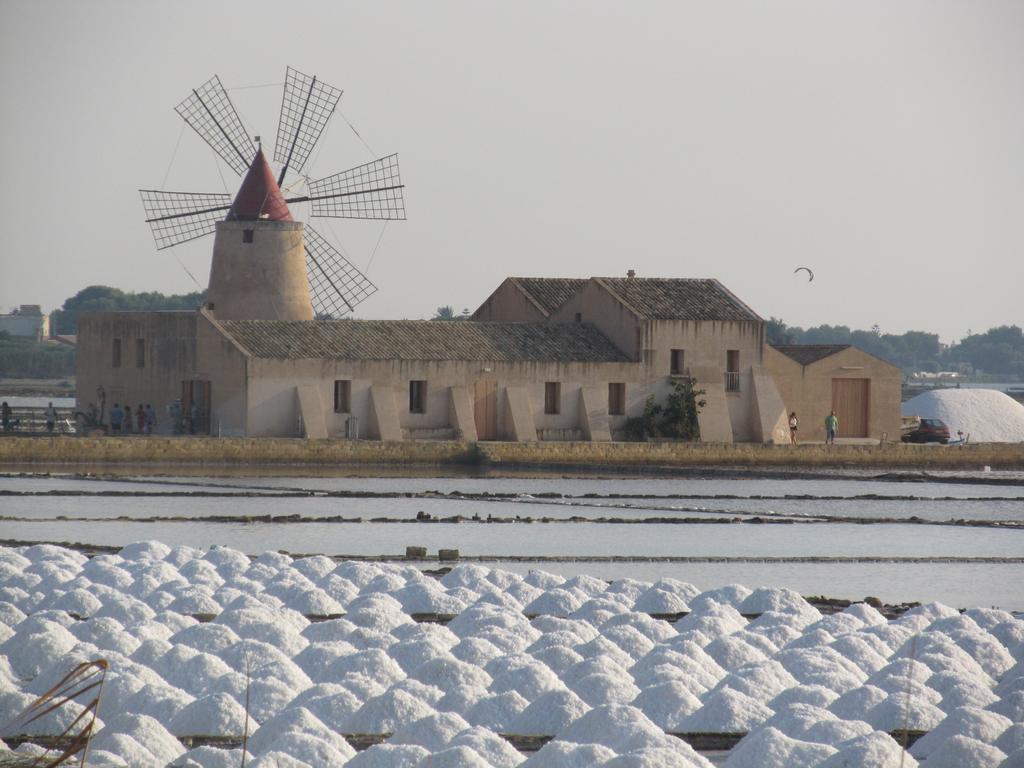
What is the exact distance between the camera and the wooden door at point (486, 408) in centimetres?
2975

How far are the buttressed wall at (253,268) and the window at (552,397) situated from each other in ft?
14.3

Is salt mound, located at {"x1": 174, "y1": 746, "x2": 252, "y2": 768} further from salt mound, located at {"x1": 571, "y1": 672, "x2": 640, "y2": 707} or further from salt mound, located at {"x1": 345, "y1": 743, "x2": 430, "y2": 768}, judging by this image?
salt mound, located at {"x1": 571, "y1": 672, "x2": 640, "y2": 707}

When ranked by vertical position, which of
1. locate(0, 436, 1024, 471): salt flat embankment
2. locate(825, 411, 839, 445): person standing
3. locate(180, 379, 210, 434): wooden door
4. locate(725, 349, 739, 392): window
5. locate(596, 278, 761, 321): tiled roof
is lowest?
locate(0, 436, 1024, 471): salt flat embankment

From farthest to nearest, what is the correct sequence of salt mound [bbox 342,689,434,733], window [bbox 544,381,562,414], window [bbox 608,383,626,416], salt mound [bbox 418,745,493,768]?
window [bbox 608,383,626,416], window [bbox 544,381,562,414], salt mound [bbox 342,689,434,733], salt mound [bbox 418,745,493,768]

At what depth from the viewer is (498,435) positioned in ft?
98.1

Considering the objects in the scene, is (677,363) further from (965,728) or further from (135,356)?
(965,728)

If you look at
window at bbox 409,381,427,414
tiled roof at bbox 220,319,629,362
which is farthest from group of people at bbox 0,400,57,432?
window at bbox 409,381,427,414

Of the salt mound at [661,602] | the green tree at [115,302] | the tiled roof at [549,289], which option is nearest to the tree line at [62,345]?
the green tree at [115,302]

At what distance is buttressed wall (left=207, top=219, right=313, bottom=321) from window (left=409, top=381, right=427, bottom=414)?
2.80 metres

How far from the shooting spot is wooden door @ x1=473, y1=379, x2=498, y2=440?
2975 centimetres

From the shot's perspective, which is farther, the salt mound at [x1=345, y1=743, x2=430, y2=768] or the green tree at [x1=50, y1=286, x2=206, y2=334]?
the green tree at [x1=50, y1=286, x2=206, y2=334]

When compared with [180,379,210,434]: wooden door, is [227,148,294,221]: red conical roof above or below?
above

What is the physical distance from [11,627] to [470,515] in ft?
32.6

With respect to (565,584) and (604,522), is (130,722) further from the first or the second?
(604,522)
